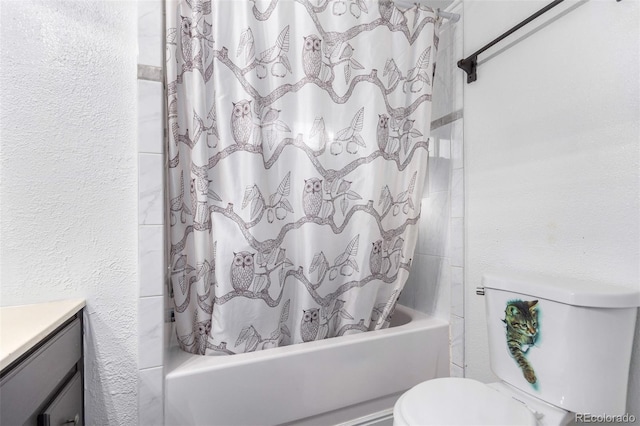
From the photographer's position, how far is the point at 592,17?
3.34 ft

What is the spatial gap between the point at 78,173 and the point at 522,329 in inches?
61.4

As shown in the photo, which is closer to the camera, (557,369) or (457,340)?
(557,369)

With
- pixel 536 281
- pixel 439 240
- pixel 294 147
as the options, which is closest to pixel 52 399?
pixel 294 147

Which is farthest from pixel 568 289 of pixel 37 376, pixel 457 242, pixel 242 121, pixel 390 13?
pixel 37 376

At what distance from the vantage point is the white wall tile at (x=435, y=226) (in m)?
1.62

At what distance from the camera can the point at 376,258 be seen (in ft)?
4.67

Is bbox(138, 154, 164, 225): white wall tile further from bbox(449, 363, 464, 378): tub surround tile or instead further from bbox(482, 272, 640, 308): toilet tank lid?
bbox(449, 363, 464, 378): tub surround tile

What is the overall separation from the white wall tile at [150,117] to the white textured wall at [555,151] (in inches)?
52.4

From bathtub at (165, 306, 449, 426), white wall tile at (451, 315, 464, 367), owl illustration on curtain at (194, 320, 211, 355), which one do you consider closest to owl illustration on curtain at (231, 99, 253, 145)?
owl illustration on curtain at (194, 320, 211, 355)

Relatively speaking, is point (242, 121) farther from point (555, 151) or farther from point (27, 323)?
point (555, 151)

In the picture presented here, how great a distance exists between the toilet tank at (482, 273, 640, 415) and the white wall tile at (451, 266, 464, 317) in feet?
1.53

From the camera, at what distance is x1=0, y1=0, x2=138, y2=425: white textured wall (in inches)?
38.3

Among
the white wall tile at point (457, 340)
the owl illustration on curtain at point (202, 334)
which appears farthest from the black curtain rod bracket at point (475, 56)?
the owl illustration on curtain at point (202, 334)

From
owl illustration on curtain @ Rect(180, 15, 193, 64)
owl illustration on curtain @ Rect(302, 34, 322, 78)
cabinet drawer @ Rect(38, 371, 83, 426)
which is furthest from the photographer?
owl illustration on curtain @ Rect(302, 34, 322, 78)
